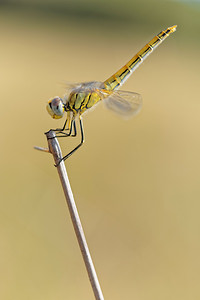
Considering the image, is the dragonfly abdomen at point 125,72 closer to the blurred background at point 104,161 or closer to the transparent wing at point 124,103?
the transparent wing at point 124,103

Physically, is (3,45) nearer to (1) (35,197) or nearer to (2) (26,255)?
(1) (35,197)

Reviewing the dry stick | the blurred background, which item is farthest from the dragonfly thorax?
the blurred background

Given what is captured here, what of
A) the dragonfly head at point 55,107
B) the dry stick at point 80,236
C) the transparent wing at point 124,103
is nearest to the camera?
the dry stick at point 80,236

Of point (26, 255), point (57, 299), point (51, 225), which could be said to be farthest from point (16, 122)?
point (57, 299)

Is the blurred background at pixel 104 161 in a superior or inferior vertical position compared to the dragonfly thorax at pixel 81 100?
superior

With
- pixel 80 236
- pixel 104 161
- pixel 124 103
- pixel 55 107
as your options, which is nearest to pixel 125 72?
pixel 124 103

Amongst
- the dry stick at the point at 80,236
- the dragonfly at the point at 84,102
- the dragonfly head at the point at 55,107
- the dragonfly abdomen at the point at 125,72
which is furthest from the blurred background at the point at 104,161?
the dry stick at the point at 80,236
